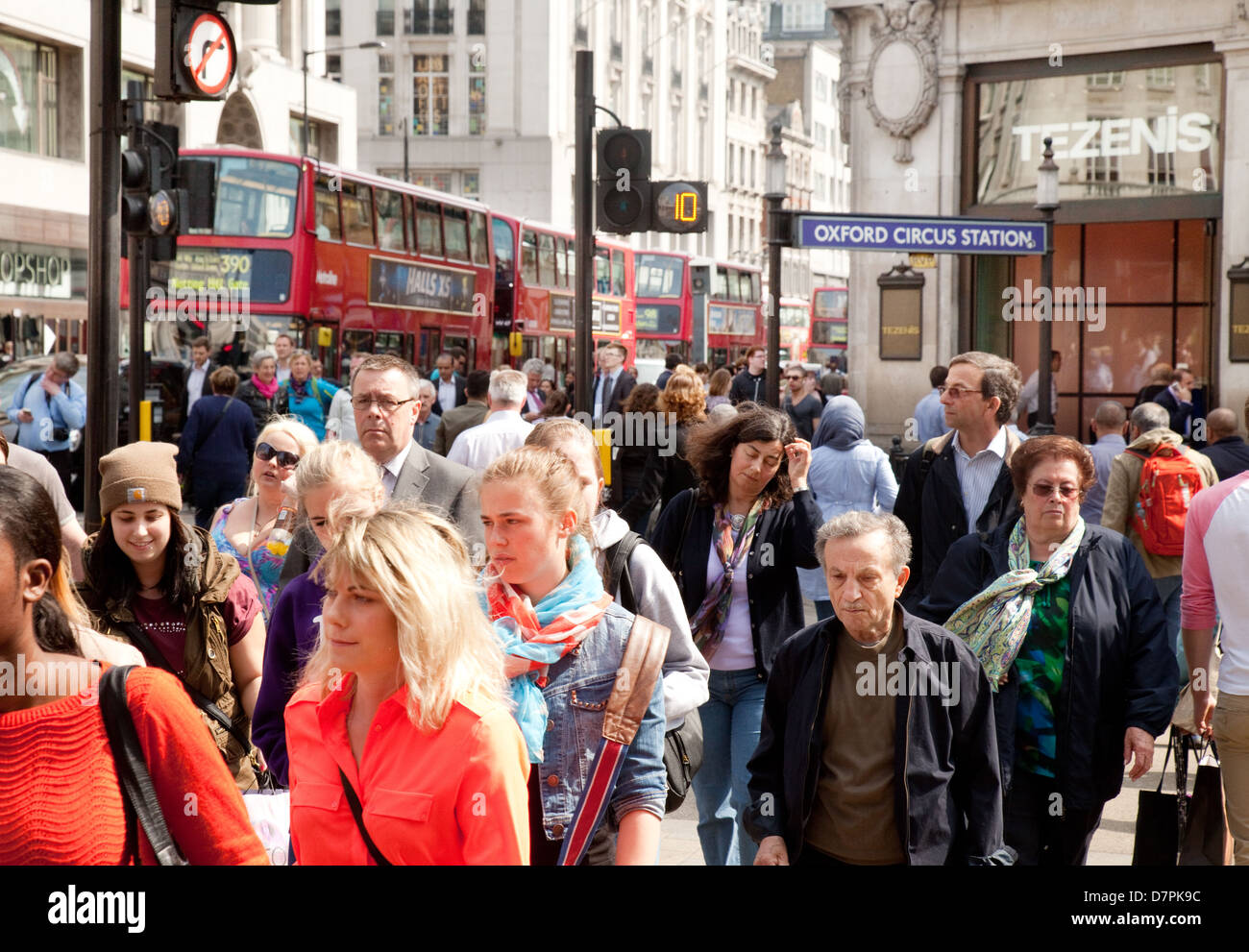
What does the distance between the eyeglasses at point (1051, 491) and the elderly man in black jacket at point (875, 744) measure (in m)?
0.81

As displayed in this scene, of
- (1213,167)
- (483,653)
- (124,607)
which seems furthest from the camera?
(1213,167)

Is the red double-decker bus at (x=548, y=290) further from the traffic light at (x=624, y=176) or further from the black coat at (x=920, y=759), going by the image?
the black coat at (x=920, y=759)

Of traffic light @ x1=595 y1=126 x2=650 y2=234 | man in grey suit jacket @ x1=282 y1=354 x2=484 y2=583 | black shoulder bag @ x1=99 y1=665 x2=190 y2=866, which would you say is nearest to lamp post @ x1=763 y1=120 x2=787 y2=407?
traffic light @ x1=595 y1=126 x2=650 y2=234

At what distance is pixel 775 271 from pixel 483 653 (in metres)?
11.2

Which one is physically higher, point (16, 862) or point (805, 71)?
point (805, 71)

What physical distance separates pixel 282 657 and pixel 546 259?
26.9 meters

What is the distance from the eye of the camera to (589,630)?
346cm

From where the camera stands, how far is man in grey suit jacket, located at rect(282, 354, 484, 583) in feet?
18.1

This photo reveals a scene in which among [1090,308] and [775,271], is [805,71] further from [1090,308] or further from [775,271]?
[775,271]

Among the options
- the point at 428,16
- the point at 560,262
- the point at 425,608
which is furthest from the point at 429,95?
the point at 425,608

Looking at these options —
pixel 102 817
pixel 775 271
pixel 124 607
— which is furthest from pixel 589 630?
pixel 775 271

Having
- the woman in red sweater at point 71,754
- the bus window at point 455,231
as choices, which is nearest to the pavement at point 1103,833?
the woman in red sweater at point 71,754

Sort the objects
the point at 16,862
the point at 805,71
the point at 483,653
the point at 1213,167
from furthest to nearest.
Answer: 1. the point at 805,71
2. the point at 1213,167
3. the point at 483,653
4. the point at 16,862

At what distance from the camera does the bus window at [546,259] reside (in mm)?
30344
